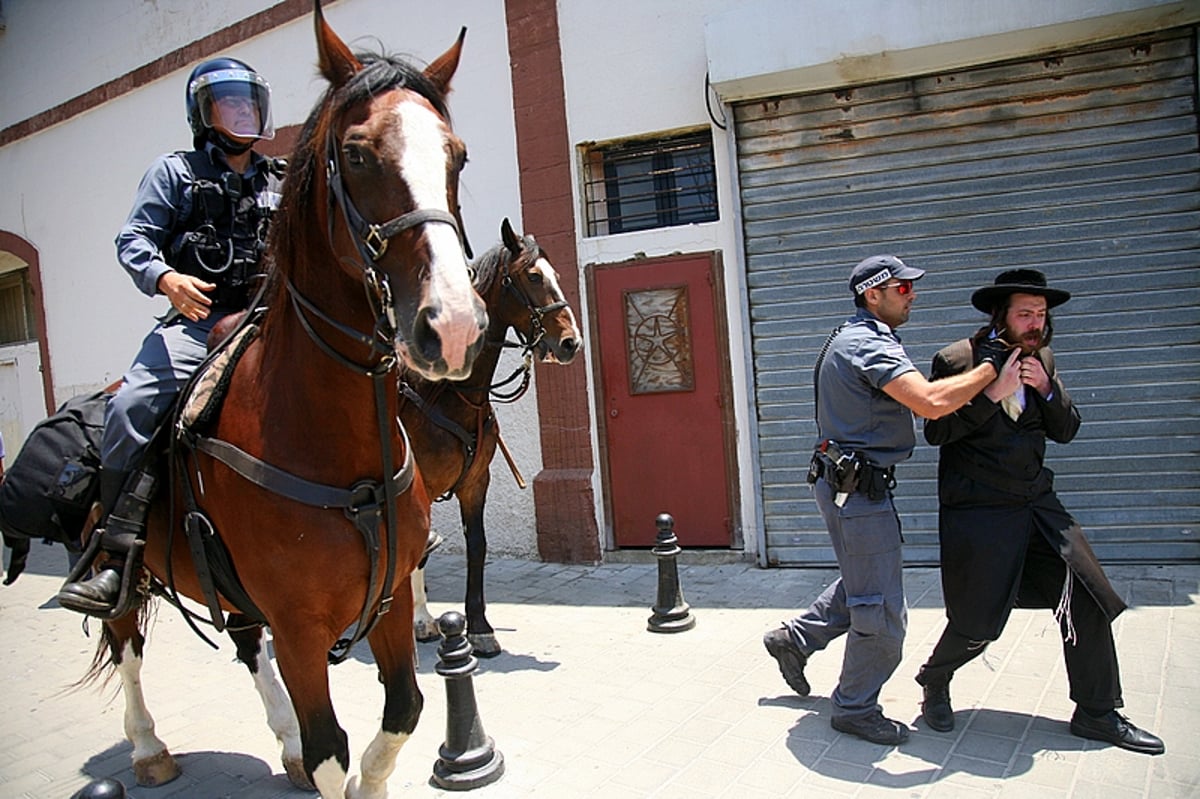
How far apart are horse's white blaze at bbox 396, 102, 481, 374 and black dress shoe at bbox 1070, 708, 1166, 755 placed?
3.53m

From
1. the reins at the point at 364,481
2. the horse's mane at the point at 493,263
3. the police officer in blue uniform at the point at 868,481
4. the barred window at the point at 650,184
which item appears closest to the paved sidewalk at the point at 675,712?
the police officer in blue uniform at the point at 868,481

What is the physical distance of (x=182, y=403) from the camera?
10.4ft

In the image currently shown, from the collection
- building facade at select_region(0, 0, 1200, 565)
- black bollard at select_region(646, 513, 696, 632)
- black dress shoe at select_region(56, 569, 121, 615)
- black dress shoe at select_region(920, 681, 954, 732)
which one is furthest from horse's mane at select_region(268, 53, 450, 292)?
building facade at select_region(0, 0, 1200, 565)

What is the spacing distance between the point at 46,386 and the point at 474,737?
12.4 metres

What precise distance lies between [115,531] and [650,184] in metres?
5.89

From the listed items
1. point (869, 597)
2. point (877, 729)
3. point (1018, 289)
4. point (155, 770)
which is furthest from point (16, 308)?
point (1018, 289)

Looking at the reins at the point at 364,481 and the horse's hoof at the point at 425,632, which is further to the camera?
the horse's hoof at the point at 425,632

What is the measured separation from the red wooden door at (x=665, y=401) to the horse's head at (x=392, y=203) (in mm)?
4927

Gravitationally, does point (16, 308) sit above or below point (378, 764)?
above

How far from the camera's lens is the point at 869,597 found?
3.97m

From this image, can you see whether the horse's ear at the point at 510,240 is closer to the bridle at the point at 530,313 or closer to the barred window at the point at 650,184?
the bridle at the point at 530,313

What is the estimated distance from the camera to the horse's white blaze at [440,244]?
1974 mm

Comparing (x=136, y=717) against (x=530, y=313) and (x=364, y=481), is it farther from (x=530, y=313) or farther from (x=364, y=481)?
(x=530, y=313)

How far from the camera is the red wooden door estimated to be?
7.44m
